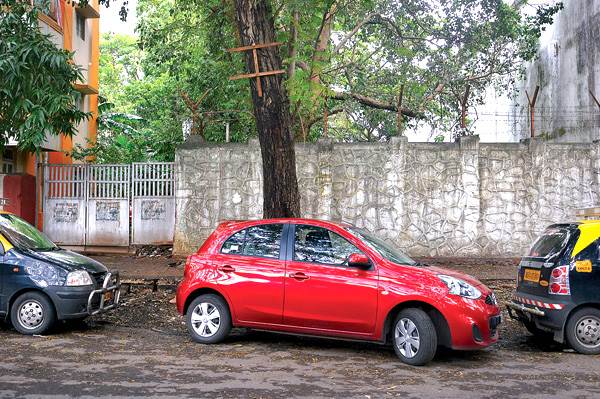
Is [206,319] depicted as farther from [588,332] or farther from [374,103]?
[374,103]

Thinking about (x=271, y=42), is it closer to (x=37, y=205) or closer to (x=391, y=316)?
(x=391, y=316)

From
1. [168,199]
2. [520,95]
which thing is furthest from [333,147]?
[520,95]

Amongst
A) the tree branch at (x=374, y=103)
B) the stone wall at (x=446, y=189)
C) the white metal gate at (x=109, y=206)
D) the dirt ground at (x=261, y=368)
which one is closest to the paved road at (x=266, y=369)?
the dirt ground at (x=261, y=368)

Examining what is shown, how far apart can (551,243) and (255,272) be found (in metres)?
3.68

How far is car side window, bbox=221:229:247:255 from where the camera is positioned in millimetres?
8062

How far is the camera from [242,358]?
24.2ft

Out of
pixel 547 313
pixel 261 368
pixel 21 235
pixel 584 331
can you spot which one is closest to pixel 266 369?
pixel 261 368

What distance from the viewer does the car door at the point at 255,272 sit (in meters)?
7.68

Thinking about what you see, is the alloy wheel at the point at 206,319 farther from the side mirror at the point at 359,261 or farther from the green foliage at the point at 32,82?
the green foliage at the point at 32,82

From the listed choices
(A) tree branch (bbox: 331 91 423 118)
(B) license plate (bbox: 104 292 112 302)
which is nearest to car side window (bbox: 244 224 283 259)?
(B) license plate (bbox: 104 292 112 302)

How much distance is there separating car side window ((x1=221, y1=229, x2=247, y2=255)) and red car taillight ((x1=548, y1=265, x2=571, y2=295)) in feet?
12.1

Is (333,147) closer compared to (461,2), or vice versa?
(333,147)

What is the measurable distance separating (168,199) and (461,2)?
10.1 m

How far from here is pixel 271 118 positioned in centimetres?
1059
